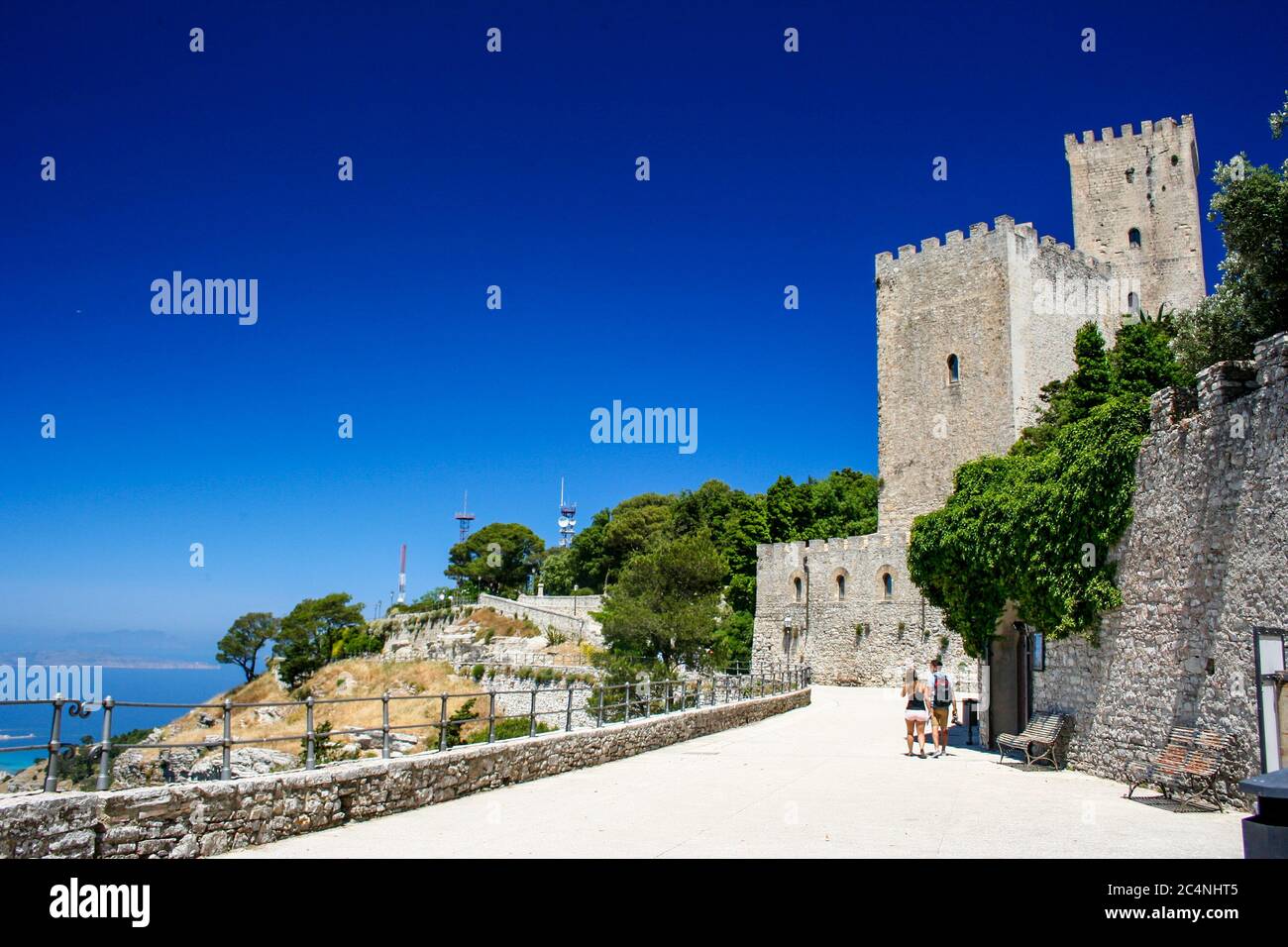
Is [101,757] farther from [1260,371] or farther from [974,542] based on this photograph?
[974,542]

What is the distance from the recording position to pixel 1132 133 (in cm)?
3553

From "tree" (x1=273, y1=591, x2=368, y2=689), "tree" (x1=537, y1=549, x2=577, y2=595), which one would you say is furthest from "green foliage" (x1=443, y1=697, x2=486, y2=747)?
"tree" (x1=537, y1=549, x2=577, y2=595)

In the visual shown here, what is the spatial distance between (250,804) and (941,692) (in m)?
10.4

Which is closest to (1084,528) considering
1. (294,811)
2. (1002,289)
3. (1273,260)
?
(1273,260)

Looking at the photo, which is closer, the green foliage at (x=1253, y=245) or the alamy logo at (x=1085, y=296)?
the green foliage at (x=1253, y=245)

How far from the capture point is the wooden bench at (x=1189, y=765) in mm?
8188

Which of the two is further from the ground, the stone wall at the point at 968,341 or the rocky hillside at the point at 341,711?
the stone wall at the point at 968,341

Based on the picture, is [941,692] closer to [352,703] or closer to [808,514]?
[808,514]

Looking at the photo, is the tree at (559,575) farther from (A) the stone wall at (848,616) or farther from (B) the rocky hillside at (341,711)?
(A) the stone wall at (848,616)

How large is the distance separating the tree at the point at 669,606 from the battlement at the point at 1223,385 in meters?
24.6
